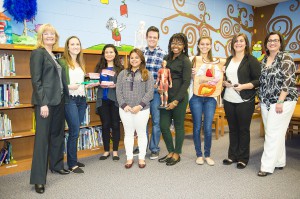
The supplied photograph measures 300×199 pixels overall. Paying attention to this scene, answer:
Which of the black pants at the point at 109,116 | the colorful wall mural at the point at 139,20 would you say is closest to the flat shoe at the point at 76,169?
the black pants at the point at 109,116

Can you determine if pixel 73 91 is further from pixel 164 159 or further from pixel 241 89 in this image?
pixel 241 89

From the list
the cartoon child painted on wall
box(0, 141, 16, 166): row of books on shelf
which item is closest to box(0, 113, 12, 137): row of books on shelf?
box(0, 141, 16, 166): row of books on shelf

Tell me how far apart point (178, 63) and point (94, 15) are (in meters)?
1.92

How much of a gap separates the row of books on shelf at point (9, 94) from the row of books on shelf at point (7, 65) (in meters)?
0.13

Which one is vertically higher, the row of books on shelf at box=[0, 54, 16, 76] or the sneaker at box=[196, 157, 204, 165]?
the row of books on shelf at box=[0, 54, 16, 76]

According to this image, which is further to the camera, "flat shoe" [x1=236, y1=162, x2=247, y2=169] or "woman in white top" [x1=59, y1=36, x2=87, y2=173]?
"flat shoe" [x1=236, y1=162, x2=247, y2=169]

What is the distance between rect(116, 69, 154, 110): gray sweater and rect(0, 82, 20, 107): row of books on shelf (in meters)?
1.23

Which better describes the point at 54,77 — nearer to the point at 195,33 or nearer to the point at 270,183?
the point at 270,183

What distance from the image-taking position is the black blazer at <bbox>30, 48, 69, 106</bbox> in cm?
238

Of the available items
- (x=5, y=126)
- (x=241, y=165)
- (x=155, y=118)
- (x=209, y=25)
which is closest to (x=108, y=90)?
(x=155, y=118)

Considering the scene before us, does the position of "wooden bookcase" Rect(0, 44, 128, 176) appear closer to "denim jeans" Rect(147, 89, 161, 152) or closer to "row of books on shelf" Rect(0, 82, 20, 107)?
"row of books on shelf" Rect(0, 82, 20, 107)

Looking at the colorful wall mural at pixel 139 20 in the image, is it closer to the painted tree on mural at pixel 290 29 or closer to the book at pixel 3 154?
the painted tree on mural at pixel 290 29

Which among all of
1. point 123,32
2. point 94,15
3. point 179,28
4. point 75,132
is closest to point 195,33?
point 179,28

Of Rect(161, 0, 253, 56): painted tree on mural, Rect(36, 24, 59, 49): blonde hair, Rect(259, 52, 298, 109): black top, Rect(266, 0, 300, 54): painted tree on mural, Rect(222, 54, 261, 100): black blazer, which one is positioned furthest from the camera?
Rect(266, 0, 300, 54): painted tree on mural
